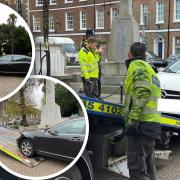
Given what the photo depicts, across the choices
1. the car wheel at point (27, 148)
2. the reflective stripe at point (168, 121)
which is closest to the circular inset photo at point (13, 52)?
the car wheel at point (27, 148)

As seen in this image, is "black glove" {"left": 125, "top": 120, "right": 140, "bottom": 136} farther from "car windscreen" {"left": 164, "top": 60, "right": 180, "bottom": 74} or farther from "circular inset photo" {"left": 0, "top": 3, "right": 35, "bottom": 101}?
"car windscreen" {"left": 164, "top": 60, "right": 180, "bottom": 74}

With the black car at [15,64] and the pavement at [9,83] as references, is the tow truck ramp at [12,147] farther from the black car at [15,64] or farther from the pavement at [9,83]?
the black car at [15,64]

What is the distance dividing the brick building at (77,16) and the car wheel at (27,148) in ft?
145

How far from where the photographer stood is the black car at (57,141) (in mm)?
3527

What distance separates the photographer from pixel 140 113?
4.39 meters

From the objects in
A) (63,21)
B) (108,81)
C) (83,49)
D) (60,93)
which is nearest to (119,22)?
(108,81)

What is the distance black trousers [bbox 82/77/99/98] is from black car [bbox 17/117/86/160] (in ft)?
12.1

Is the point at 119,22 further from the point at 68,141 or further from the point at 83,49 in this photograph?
the point at 68,141

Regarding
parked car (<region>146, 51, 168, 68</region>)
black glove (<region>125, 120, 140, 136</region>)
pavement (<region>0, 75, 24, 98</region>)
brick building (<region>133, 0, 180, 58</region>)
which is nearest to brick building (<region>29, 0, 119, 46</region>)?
brick building (<region>133, 0, 180, 58</region>)

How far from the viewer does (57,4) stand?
55688 mm

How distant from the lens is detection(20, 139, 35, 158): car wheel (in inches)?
138

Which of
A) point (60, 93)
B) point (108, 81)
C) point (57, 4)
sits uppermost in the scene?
point (57, 4)

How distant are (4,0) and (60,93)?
3.27 feet

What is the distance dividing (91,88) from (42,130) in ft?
Result: 13.7
